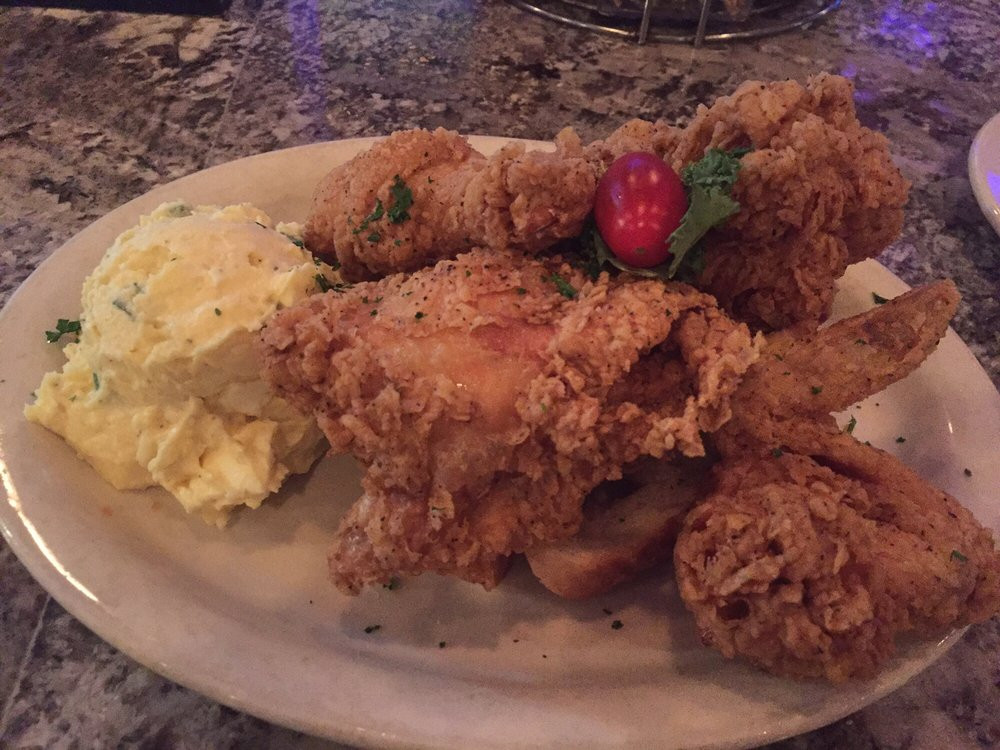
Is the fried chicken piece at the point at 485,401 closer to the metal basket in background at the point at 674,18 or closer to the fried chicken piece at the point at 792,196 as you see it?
the fried chicken piece at the point at 792,196

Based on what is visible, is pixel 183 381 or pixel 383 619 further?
pixel 183 381

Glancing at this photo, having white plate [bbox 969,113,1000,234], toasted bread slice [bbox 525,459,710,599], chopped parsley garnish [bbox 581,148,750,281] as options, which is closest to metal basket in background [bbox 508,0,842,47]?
white plate [bbox 969,113,1000,234]

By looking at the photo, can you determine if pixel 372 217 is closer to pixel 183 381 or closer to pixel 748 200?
pixel 183 381

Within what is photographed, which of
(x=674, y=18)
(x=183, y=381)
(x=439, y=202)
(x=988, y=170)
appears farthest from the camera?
(x=674, y=18)

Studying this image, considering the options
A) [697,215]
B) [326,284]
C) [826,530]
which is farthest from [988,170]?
[326,284]

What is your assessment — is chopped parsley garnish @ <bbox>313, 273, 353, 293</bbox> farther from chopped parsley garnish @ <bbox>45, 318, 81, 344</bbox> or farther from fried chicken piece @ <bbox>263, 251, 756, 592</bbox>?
chopped parsley garnish @ <bbox>45, 318, 81, 344</bbox>

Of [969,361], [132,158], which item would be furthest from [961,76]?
[132,158]
